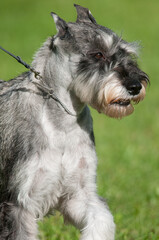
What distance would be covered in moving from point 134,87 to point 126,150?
14.0 feet

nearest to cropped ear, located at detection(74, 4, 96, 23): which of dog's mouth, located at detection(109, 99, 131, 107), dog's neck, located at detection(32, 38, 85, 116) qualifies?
dog's neck, located at detection(32, 38, 85, 116)

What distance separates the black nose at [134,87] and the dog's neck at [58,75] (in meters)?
0.59

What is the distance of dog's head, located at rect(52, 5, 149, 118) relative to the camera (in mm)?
4742

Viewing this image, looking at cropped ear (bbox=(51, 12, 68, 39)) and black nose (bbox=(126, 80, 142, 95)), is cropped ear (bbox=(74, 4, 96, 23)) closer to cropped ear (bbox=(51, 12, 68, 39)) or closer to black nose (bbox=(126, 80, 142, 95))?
cropped ear (bbox=(51, 12, 68, 39))

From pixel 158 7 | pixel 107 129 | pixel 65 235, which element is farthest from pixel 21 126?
pixel 158 7

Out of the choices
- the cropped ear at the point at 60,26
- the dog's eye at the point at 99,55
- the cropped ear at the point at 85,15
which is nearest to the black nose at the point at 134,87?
the dog's eye at the point at 99,55

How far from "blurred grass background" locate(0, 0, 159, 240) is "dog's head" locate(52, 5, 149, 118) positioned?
353mm

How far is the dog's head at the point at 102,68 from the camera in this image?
15.6 feet

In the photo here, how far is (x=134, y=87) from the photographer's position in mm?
4699

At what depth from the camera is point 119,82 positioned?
4.71 metres

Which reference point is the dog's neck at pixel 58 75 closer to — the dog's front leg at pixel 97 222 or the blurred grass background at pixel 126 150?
the blurred grass background at pixel 126 150

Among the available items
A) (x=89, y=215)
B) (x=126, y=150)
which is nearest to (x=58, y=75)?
(x=89, y=215)

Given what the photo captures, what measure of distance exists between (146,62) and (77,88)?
11490 millimetres

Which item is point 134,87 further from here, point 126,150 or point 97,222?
point 126,150
